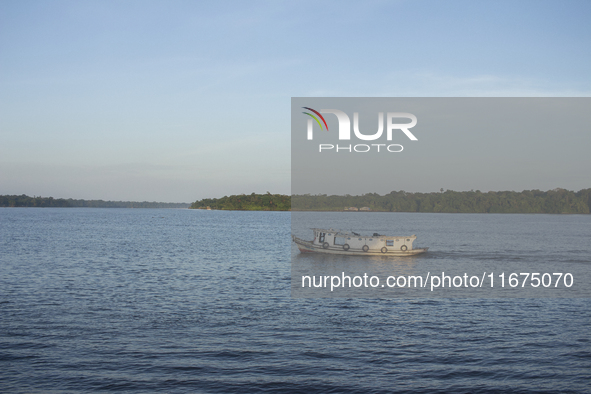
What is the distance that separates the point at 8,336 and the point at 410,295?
31.0 m

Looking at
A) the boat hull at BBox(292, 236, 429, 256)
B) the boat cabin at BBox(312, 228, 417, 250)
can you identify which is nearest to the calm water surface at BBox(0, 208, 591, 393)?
the boat hull at BBox(292, 236, 429, 256)

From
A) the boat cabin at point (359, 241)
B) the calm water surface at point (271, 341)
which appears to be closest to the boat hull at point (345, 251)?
the boat cabin at point (359, 241)

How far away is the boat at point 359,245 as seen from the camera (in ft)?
245

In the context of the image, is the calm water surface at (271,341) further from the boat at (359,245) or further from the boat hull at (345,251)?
the boat at (359,245)

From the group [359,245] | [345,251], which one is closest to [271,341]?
[345,251]

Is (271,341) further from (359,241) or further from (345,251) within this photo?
(359,241)

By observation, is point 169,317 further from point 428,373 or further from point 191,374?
point 428,373

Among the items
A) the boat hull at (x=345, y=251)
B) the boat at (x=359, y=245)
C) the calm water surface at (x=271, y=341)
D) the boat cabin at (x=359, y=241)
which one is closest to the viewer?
the calm water surface at (x=271, y=341)

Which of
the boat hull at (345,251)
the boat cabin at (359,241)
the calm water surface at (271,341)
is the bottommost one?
the calm water surface at (271,341)

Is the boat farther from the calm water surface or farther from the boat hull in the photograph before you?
the calm water surface

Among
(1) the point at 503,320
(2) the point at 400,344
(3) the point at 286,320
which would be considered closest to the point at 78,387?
(3) the point at 286,320

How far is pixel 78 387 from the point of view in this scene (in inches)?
800

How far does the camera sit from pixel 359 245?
2950 inches

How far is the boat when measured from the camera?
74.8 meters
